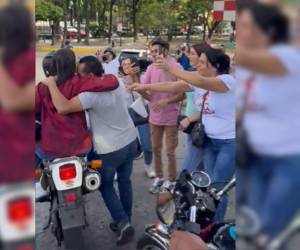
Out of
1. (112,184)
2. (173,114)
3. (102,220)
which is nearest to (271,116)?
(112,184)

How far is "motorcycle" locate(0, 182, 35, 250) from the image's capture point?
654 mm

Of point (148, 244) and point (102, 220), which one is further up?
point (148, 244)

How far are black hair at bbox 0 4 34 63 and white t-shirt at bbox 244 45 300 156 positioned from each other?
0.33 meters

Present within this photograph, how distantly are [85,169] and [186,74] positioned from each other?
993 millimetres

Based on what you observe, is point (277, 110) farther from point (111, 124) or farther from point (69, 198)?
point (111, 124)

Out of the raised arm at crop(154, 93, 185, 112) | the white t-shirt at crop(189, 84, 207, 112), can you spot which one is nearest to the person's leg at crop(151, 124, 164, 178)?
the raised arm at crop(154, 93, 185, 112)

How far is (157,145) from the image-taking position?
12.5ft

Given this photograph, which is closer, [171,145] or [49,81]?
[49,81]

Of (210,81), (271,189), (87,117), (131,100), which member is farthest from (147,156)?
(271,189)

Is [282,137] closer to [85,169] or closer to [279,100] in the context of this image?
[279,100]

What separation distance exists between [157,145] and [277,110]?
318cm

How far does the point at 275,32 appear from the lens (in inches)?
24.8

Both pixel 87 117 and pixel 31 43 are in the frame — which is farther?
pixel 87 117

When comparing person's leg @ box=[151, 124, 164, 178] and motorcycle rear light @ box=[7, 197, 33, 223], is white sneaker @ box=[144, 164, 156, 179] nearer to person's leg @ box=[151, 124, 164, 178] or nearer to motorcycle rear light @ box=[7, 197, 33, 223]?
person's leg @ box=[151, 124, 164, 178]
